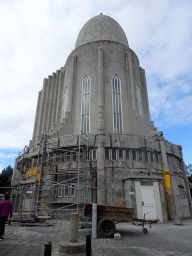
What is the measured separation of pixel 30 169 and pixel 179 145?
19.0 metres

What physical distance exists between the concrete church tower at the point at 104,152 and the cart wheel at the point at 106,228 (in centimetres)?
592

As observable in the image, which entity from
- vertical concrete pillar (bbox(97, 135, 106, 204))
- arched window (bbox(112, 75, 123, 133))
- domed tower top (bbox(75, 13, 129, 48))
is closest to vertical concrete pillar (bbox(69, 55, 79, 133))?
arched window (bbox(112, 75, 123, 133))

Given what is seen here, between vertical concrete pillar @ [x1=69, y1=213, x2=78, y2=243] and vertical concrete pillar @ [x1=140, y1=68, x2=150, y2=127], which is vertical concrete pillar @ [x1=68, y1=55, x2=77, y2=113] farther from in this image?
vertical concrete pillar @ [x1=69, y1=213, x2=78, y2=243]

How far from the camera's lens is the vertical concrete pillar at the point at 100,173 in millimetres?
17031

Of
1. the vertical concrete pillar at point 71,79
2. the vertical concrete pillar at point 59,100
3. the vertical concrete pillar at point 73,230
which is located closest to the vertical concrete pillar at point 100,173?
the vertical concrete pillar at point 71,79

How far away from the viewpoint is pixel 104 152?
18984 millimetres

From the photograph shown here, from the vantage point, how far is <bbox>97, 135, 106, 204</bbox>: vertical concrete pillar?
17031mm

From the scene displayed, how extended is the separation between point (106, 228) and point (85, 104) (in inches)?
741

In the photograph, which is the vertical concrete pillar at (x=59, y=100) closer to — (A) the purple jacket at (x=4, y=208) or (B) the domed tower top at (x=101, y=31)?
(B) the domed tower top at (x=101, y=31)

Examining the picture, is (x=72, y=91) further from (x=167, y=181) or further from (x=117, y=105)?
(x=167, y=181)

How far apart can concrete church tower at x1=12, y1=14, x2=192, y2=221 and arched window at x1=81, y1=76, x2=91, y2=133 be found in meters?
0.13

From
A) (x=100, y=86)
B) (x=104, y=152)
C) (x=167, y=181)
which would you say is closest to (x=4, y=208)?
(x=104, y=152)

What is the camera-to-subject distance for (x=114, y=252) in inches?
241

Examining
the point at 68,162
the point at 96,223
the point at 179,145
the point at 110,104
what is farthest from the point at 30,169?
the point at 179,145
